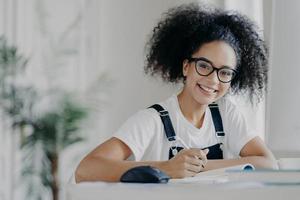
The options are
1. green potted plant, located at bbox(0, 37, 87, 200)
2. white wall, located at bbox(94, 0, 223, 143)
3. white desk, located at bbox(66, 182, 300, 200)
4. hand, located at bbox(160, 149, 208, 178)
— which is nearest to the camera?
white desk, located at bbox(66, 182, 300, 200)

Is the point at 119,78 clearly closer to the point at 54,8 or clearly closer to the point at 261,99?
the point at 54,8

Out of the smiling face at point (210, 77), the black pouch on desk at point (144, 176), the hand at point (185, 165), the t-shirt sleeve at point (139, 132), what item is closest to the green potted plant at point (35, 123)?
the t-shirt sleeve at point (139, 132)

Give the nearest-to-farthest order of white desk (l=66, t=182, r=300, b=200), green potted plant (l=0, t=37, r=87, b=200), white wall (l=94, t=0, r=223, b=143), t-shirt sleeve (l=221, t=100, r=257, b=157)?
white desk (l=66, t=182, r=300, b=200)
t-shirt sleeve (l=221, t=100, r=257, b=157)
green potted plant (l=0, t=37, r=87, b=200)
white wall (l=94, t=0, r=223, b=143)

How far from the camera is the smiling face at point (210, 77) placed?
131 centimetres

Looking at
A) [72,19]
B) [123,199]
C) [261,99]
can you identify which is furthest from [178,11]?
[123,199]

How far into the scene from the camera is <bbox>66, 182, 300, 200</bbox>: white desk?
0.74 meters

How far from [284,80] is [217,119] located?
19cm

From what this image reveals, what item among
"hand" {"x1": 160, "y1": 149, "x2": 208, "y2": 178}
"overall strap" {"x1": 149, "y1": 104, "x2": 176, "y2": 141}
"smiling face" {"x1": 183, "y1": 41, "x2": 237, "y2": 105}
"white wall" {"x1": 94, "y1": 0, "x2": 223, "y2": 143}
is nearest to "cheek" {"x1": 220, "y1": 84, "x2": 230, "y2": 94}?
"smiling face" {"x1": 183, "y1": 41, "x2": 237, "y2": 105}

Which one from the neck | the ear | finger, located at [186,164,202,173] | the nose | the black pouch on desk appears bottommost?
finger, located at [186,164,202,173]

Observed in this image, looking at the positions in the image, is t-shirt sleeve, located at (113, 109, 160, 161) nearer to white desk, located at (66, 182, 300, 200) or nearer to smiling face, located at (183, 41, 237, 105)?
smiling face, located at (183, 41, 237, 105)

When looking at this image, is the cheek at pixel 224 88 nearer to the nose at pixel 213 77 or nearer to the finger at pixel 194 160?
the nose at pixel 213 77

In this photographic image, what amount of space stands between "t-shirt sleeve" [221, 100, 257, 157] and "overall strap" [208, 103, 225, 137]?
0.01 metres

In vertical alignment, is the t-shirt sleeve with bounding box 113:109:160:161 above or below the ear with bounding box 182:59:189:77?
below

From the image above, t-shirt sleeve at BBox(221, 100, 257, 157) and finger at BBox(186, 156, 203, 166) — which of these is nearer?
finger at BBox(186, 156, 203, 166)
